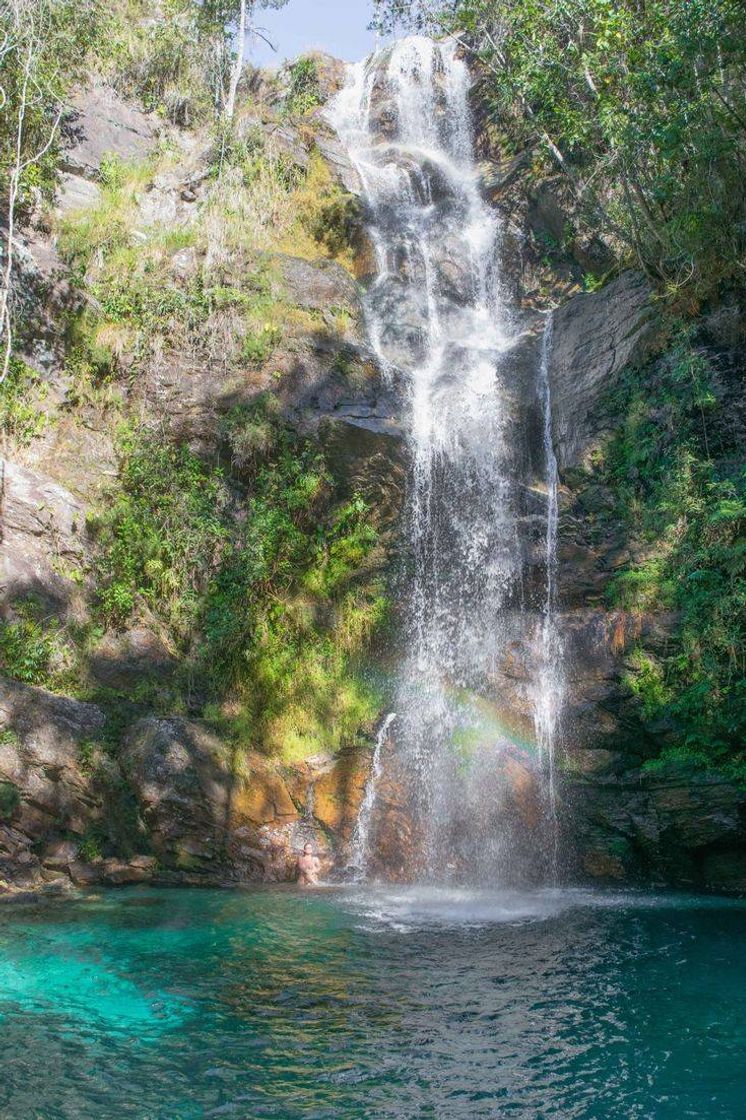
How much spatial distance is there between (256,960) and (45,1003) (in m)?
1.74

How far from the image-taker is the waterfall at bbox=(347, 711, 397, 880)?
389 inches

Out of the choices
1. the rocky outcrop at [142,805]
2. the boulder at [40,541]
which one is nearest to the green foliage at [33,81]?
the boulder at [40,541]

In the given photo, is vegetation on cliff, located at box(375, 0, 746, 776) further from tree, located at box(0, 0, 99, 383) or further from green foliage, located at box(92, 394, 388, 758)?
tree, located at box(0, 0, 99, 383)

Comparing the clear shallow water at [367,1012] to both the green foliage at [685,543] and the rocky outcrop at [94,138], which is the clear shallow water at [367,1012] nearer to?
the green foliage at [685,543]

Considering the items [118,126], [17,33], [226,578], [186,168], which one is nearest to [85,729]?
[226,578]

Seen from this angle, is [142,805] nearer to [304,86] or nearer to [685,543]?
[685,543]

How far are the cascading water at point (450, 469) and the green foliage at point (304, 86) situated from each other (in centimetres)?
87

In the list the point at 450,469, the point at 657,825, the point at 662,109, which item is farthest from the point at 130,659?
the point at 662,109

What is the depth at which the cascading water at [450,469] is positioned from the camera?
1023cm

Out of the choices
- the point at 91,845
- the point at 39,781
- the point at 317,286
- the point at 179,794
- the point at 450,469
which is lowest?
the point at 91,845

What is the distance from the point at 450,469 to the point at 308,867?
267 inches

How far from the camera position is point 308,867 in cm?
973

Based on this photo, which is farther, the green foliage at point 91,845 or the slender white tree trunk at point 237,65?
the slender white tree trunk at point 237,65

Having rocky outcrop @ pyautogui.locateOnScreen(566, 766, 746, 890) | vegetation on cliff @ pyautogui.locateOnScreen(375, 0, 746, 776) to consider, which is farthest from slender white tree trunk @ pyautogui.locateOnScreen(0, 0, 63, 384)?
rocky outcrop @ pyautogui.locateOnScreen(566, 766, 746, 890)
